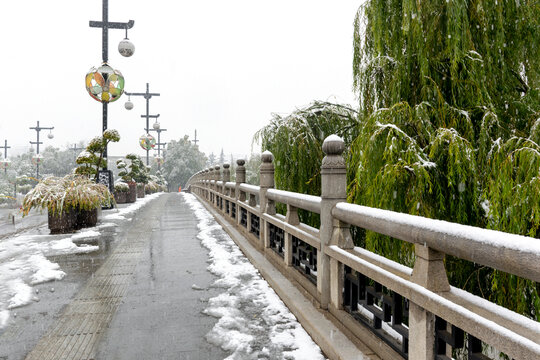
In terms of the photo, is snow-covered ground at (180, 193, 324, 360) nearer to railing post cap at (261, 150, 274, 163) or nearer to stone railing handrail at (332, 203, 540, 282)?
stone railing handrail at (332, 203, 540, 282)

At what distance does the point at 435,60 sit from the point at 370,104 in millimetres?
932

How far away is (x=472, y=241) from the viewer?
1.80m

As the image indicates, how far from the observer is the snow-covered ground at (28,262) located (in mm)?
4293

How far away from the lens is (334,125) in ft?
23.7

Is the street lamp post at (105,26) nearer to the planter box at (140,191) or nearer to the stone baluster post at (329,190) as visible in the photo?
the stone baluster post at (329,190)

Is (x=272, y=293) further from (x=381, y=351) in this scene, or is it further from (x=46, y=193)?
(x=46, y=193)

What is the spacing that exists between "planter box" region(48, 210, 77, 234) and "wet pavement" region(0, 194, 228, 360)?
244cm

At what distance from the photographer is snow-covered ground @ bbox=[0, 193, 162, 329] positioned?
429 centimetres

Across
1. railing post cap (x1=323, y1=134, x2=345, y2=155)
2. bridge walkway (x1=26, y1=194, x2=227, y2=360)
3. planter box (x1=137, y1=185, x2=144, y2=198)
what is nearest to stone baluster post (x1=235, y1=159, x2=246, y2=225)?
bridge walkway (x1=26, y1=194, x2=227, y2=360)

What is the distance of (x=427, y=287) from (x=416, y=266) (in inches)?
5.9

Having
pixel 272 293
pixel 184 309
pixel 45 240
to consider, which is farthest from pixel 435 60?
pixel 45 240

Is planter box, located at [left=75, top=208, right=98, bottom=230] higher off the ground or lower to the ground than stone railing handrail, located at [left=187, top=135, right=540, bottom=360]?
lower

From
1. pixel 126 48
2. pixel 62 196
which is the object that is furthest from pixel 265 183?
pixel 126 48

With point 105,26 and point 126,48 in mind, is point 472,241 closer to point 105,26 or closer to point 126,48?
point 126,48
